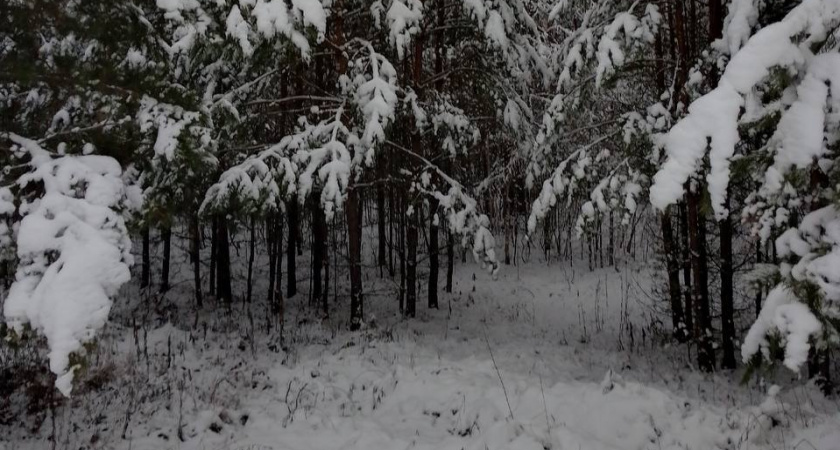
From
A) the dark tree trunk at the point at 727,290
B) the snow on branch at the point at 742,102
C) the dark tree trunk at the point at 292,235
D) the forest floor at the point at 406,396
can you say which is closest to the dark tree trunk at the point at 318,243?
the dark tree trunk at the point at 292,235

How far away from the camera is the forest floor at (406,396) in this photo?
5773 millimetres

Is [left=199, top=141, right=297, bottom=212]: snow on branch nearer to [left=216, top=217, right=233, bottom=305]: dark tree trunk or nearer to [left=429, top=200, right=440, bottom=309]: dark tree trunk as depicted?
[left=429, top=200, right=440, bottom=309]: dark tree trunk

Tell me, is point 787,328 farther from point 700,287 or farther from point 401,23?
point 401,23

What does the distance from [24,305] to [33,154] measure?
1.72 meters

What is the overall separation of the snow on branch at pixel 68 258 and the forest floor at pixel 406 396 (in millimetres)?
2824

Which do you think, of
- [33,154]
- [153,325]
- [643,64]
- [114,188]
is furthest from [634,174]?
[153,325]

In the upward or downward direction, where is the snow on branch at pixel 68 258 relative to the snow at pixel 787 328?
upward

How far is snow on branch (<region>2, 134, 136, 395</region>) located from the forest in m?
0.02

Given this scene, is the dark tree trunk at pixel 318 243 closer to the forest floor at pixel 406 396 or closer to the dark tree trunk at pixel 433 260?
the forest floor at pixel 406 396

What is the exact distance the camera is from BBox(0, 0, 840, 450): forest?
331 cm

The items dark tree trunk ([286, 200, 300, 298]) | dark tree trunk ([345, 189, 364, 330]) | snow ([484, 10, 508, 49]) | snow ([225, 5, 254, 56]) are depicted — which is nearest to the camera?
snow ([225, 5, 254, 56])

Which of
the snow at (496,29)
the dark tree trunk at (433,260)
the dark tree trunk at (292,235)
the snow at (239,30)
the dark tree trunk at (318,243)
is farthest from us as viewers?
the dark tree trunk at (292,235)

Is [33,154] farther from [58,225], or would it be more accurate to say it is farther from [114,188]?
[58,225]

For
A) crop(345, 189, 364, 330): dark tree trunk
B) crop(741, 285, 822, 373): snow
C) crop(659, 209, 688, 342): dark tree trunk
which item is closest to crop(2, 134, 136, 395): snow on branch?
crop(741, 285, 822, 373): snow
